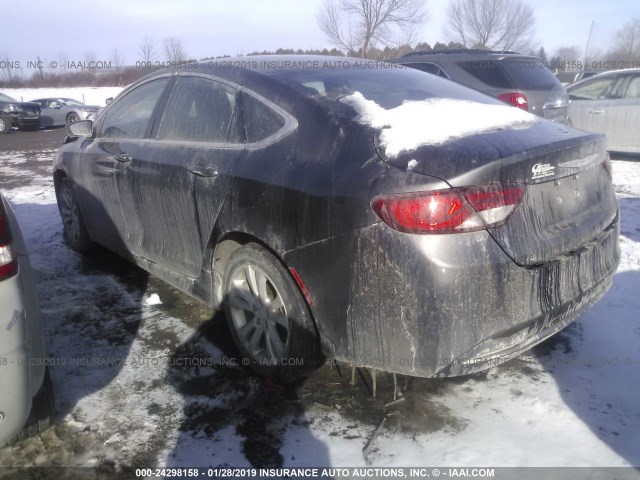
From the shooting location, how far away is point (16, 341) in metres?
1.93

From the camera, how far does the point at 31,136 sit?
57.9ft

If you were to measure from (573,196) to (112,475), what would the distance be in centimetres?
231

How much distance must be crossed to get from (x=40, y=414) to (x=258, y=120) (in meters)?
1.69

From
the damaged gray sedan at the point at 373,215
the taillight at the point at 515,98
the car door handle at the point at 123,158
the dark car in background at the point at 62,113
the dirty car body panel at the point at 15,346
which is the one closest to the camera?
the dirty car body panel at the point at 15,346

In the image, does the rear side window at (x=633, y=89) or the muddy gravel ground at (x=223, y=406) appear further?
the rear side window at (x=633, y=89)

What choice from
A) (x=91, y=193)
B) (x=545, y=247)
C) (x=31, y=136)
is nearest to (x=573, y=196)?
(x=545, y=247)

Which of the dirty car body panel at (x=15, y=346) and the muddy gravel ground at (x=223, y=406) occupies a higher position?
the dirty car body panel at (x=15, y=346)

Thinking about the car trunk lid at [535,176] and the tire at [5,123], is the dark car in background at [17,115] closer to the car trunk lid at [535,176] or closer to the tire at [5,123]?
the tire at [5,123]

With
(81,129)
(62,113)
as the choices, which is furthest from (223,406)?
(62,113)

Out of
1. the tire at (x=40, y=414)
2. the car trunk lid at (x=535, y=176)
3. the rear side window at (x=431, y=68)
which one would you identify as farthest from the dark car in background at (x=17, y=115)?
the car trunk lid at (x=535, y=176)

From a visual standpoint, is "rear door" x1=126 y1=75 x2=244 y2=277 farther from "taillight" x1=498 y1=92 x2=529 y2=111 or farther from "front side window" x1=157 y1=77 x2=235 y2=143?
"taillight" x1=498 y1=92 x2=529 y2=111

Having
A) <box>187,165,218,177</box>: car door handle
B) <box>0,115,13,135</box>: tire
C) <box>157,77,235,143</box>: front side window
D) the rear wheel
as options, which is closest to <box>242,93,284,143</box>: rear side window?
<box>157,77,235,143</box>: front side window

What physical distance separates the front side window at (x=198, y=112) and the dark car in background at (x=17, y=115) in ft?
58.2

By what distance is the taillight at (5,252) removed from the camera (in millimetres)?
1926
